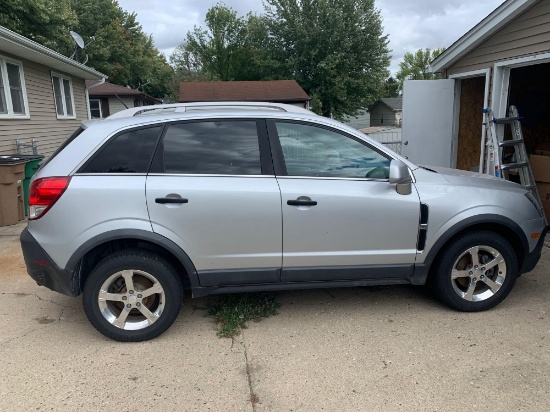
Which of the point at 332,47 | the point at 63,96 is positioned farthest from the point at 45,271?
the point at 332,47

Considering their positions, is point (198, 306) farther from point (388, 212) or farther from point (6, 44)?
point (6, 44)

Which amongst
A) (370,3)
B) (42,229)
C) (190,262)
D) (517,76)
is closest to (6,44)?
(42,229)

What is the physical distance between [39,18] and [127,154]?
18.4 metres

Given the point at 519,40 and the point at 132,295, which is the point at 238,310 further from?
the point at 519,40

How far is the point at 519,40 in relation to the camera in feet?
20.0

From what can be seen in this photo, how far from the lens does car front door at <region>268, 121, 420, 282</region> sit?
322 centimetres

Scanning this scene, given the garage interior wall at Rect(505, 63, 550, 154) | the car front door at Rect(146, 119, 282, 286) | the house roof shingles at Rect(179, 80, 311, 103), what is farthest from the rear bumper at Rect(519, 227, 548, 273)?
the house roof shingles at Rect(179, 80, 311, 103)

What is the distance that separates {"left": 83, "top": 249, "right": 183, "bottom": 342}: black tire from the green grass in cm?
46

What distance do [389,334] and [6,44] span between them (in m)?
8.87

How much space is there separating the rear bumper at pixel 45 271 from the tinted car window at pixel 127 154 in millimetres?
675

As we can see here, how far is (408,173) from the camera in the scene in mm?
3295

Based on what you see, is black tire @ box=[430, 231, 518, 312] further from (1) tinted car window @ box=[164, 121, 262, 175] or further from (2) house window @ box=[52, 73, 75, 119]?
(2) house window @ box=[52, 73, 75, 119]

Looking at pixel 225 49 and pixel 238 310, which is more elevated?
pixel 225 49

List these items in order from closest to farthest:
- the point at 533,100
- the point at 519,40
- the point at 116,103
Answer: the point at 519,40, the point at 533,100, the point at 116,103
